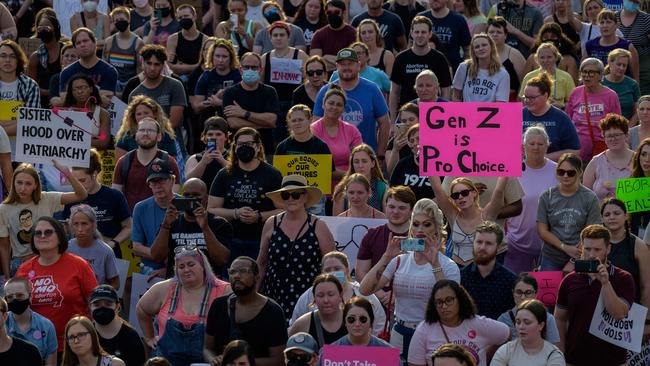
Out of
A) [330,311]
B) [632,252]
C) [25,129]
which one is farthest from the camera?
[25,129]

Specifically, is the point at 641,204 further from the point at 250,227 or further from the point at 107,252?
the point at 107,252

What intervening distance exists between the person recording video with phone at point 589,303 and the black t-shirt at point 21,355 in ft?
12.1

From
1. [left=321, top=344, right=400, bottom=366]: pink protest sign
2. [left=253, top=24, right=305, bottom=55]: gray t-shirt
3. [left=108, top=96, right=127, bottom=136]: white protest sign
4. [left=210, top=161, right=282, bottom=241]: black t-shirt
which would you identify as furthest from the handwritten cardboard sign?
[left=253, top=24, right=305, bottom=55]: gray t-shirt

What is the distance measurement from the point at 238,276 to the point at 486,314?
5.85 ft

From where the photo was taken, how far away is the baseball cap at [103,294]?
12305 millimetres

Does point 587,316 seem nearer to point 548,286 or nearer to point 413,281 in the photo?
point 548,286

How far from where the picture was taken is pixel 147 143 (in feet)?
48.8

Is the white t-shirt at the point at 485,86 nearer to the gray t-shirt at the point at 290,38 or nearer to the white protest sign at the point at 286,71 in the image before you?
the white protest sign at the point at 286,71

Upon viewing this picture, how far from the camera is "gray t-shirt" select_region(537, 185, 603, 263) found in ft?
44.4

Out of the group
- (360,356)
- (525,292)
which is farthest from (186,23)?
(360,356)

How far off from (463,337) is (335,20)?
24.8ft

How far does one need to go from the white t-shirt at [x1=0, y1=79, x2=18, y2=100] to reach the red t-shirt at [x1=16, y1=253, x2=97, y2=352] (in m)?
3.68

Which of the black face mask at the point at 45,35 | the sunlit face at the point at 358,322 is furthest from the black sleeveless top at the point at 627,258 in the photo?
the black face mask at the point at 45,35

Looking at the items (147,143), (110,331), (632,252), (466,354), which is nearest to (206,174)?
(147,143)
